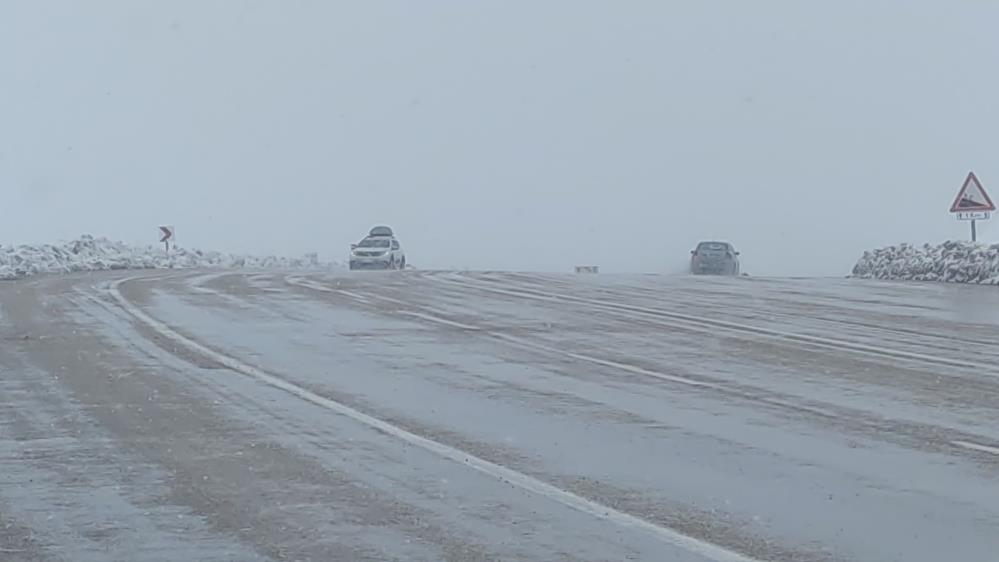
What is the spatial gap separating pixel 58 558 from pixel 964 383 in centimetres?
944

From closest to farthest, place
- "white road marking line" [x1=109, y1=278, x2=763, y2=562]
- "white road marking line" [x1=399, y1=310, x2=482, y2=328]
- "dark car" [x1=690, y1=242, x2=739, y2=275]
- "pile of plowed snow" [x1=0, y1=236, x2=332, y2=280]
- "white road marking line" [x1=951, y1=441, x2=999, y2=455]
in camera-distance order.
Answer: "white road marking line" [x1=109, y1=278, x2=763, y2=562] < "white road marking line" [x1=951, y1=441, x2=999, y2=455] < "white road marking line" [x1=399, y1=310, x2=482, y2=328] < "pile of plowed snow" [x1=0, y1=236, x2=332, y2=280] < "dark car" [x1=690, y1=242, x2=739, y2=275]

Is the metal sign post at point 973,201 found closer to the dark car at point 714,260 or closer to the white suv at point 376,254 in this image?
the dark car at point 714,260

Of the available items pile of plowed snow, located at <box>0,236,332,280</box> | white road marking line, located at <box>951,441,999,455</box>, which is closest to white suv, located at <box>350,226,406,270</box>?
pile of plowed snow, located at <box>0,236,332,280</box>

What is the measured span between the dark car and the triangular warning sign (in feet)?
49.6

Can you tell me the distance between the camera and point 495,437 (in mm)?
11297

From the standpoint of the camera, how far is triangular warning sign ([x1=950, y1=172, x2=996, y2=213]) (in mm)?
33062

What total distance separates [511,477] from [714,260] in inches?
1543

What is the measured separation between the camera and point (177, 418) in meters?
12.0

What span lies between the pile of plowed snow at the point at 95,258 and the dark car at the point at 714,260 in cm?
1600

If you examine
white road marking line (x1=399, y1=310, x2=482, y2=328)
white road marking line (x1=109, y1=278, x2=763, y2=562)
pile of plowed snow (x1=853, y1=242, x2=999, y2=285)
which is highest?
pile of plowed snow (x1=853, y1=242, x2=999, y2=285)

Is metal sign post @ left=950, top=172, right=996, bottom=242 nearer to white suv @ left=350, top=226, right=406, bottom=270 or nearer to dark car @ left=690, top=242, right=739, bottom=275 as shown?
dark car @ left=690, top=242, right=739, bottom=275

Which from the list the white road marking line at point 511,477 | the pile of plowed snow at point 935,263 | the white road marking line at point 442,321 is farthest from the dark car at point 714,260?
the white road marking line at point 511,477

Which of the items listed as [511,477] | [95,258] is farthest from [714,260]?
[511,477]

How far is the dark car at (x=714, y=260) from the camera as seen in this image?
158ft
